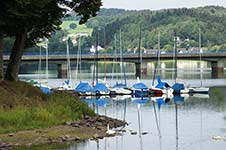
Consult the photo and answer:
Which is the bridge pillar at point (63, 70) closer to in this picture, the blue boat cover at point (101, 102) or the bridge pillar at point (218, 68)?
the bridge pillar at point (218, 68)

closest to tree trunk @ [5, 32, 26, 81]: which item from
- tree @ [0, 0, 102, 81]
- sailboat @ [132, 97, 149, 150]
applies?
tree @ [0, 0, 102, 81]

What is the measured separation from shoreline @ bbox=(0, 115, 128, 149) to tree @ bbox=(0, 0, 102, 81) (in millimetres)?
8150

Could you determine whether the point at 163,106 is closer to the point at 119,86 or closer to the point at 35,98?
the point at 119,86

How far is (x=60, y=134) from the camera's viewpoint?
4081 cm

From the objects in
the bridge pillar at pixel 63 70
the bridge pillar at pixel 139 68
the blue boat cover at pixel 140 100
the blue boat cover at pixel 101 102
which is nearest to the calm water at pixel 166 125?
the blue boat cover at pixel 101 102

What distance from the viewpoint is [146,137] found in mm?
44562

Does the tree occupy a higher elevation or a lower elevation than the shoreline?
higher

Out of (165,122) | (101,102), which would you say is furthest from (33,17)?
(101,102)

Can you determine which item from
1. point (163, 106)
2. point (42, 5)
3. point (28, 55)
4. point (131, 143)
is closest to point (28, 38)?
point (42, 5)

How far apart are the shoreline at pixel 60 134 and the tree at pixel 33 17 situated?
8150mm

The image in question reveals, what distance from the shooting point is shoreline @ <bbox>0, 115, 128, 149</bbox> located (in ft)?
124

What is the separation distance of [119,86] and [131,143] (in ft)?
223

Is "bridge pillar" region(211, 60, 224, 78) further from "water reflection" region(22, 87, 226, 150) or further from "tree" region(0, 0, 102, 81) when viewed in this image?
"tree" region(0, 0, 102, 81)

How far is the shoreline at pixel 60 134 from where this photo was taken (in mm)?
37938
